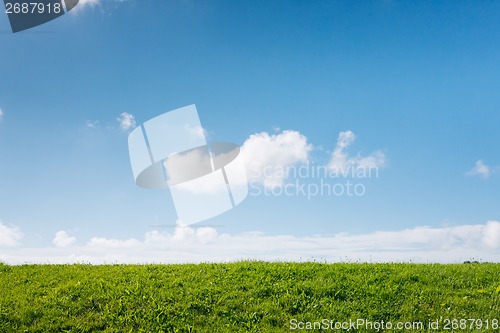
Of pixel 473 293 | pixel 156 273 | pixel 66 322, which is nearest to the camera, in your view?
pixel 66 322

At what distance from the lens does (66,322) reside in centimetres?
1277

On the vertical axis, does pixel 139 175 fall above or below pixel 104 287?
above

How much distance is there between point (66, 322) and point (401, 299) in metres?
9.17

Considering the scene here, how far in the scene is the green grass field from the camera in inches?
492

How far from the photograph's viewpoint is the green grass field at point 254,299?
12484 millimetres

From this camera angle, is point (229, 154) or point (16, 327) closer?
point (16, 327)

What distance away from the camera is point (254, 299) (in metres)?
13.4

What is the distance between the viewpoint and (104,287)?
14.4 m

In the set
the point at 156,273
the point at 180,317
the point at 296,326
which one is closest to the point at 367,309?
the point at 296,326

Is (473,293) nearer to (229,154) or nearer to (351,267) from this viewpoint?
(351,267)

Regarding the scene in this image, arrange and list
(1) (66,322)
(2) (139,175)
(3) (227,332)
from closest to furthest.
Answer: (3) (227,332)
(1) (66,322)
(2) (139,175)

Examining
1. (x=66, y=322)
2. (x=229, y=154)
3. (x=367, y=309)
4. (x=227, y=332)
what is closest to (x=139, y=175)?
(x=229, y=154)

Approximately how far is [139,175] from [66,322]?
5.69 meters

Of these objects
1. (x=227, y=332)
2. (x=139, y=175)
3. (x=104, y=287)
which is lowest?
(x=227, y=332)
